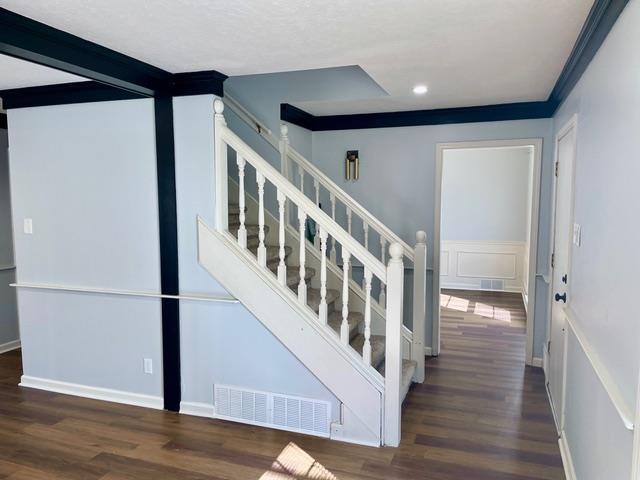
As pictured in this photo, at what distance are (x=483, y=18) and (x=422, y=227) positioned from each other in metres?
2.67

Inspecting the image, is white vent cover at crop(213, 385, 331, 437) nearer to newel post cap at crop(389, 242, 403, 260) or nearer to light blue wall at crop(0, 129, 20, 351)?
newel post cap at crop(389, 242, 403, 260)

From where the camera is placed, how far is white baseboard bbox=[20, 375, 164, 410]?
133 inches

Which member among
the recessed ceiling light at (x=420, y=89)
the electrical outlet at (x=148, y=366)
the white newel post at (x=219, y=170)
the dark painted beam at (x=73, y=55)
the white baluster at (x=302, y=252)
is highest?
the recessed ceiling light at (x=420, y=89)

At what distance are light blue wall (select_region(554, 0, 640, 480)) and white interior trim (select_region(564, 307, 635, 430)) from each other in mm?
18

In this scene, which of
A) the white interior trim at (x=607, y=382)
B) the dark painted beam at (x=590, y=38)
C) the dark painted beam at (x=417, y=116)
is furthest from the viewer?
the dark painted beam at (x=417, y=116)

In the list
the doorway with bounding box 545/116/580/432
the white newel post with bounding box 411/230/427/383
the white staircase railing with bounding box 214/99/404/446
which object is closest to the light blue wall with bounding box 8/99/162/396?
the white staircase railing with bounding box 214/99/404/446

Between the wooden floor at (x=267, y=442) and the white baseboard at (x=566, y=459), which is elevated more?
the white baseboard at (x=566, y=459)

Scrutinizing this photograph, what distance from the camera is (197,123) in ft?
10.0

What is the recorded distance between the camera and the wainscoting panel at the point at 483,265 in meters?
7.43

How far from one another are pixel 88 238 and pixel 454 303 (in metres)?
5.04

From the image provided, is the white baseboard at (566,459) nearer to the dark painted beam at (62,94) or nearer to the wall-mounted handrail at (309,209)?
the wall-mounted handrail at (309,209)

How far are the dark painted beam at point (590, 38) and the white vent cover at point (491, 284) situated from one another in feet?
16.0

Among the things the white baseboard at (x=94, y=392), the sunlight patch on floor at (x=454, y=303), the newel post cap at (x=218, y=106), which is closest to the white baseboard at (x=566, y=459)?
the white baseboard at (x=94, y=392)

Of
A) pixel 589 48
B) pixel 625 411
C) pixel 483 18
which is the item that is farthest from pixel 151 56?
pixel 625 411
